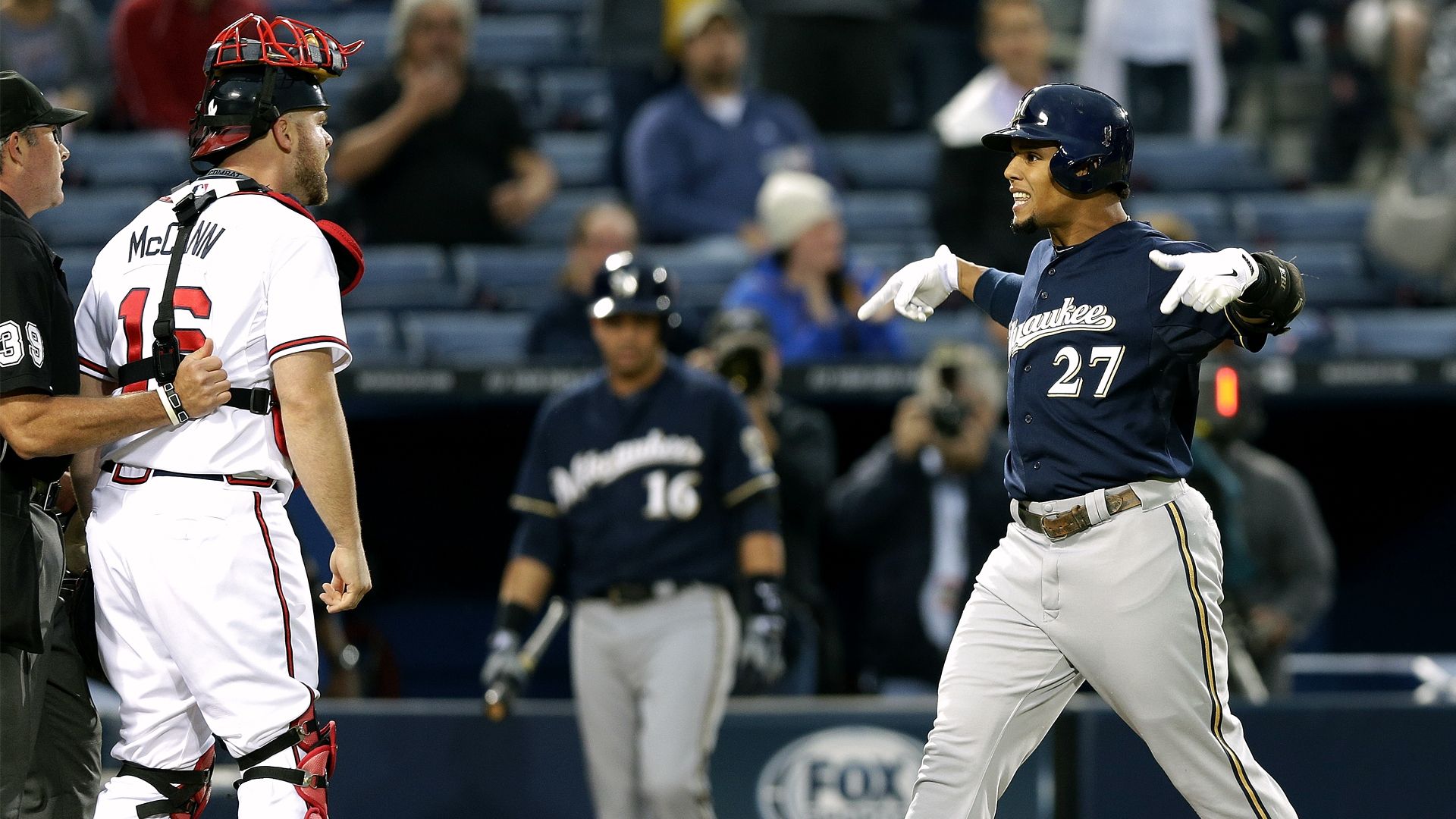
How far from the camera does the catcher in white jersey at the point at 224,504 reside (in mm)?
3236

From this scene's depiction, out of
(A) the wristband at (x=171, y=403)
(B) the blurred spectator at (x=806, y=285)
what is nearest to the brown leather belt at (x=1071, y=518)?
(A) the wristband at (x=171, y=403)

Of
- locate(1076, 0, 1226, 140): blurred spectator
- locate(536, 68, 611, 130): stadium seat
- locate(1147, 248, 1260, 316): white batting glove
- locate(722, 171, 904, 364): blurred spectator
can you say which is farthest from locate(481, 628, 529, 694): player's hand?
locate(1076, 0, 1226, 140): blurred spectator

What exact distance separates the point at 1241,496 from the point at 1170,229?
0.97m

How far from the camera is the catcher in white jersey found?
3.24 m

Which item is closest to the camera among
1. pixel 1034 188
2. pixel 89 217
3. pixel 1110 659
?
pixel 1110 659

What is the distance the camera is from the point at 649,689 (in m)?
5.36

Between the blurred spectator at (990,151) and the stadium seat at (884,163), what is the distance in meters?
0.55

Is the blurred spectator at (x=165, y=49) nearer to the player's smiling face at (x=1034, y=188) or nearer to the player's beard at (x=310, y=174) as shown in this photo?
the player's beard at (x=310, y=174)

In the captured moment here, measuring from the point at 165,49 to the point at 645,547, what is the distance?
3983 mm

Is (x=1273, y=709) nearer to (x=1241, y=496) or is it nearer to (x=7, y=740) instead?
(x=1241, y=496)

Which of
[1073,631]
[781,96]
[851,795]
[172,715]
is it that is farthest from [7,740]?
[781,96]

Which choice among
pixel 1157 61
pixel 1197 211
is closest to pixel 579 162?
pixel 1157 61

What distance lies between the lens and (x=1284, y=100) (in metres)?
9.84

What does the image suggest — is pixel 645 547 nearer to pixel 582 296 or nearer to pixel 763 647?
pixel 763 647
